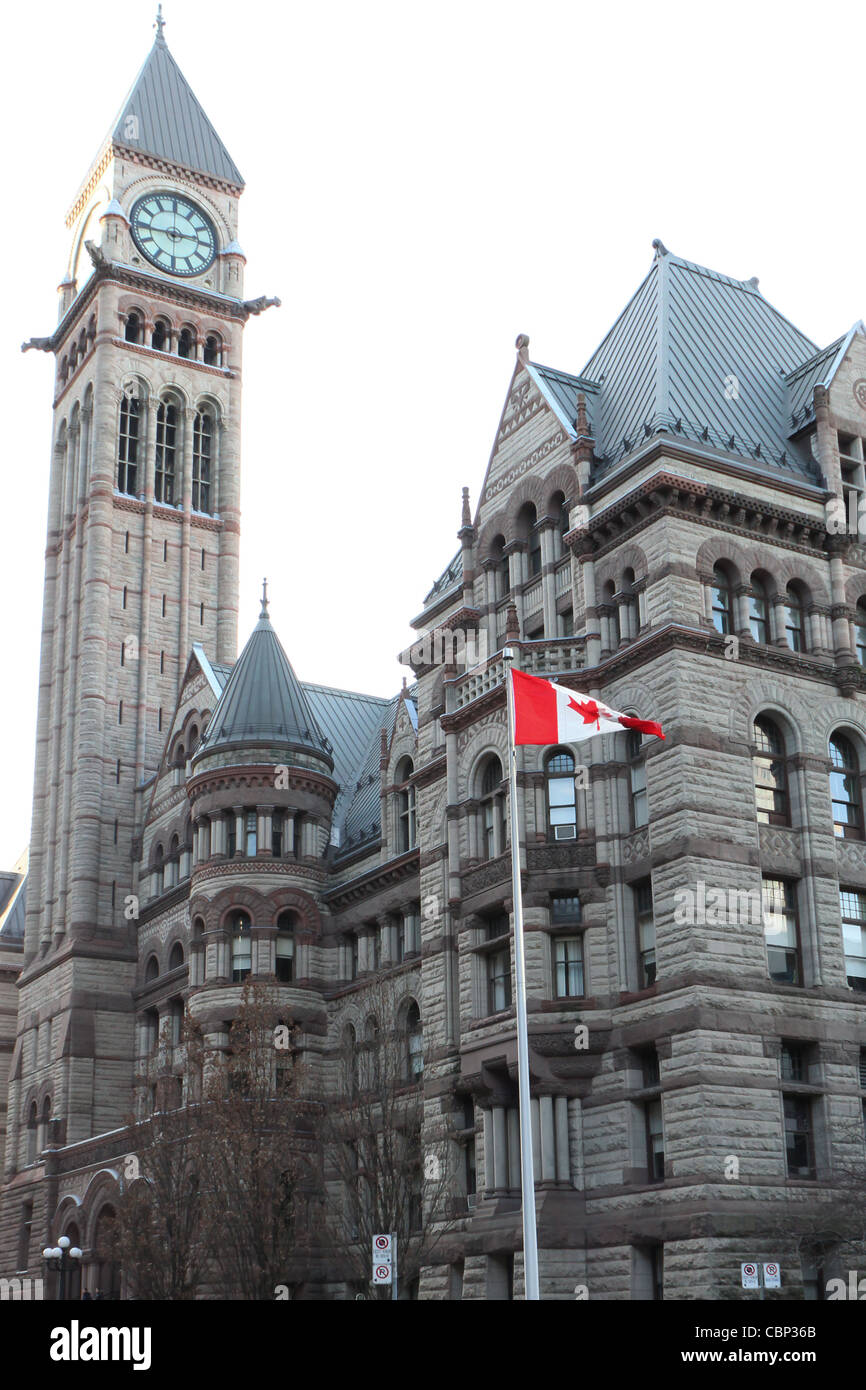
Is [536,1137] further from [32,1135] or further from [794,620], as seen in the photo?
[32,1135]

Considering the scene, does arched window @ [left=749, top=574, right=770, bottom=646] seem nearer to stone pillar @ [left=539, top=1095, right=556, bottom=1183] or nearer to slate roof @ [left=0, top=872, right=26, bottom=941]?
stone pillar @ [left=539, top=1095, right=556, bottom=1183]

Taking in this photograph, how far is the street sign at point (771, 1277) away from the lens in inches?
1315

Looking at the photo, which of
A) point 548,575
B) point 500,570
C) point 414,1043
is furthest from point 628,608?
point 414,1043

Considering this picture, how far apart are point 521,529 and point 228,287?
43.2 meters

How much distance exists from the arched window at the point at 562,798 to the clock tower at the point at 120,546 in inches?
1331

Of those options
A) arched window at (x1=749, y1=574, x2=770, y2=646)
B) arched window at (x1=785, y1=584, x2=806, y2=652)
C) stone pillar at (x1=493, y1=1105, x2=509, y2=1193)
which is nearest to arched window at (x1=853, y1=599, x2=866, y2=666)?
arched window at (x1=785, y1=584, x2=806, y2=652)

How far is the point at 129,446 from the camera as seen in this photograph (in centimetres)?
8112

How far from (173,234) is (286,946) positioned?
42.8m

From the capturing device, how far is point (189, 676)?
Answer: 72.8m

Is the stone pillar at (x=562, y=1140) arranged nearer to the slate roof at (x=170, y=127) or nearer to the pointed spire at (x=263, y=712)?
the pointed spire at (x=263, y=712)

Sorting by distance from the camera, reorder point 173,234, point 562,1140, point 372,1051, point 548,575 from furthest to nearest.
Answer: point 173,234, point 372,1051, point 548,575, point 562,1140

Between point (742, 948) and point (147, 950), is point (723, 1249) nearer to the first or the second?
point (742, 948)

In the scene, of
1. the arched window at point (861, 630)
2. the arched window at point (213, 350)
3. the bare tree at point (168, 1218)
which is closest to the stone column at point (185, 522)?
the arched window at point (213, 350)
